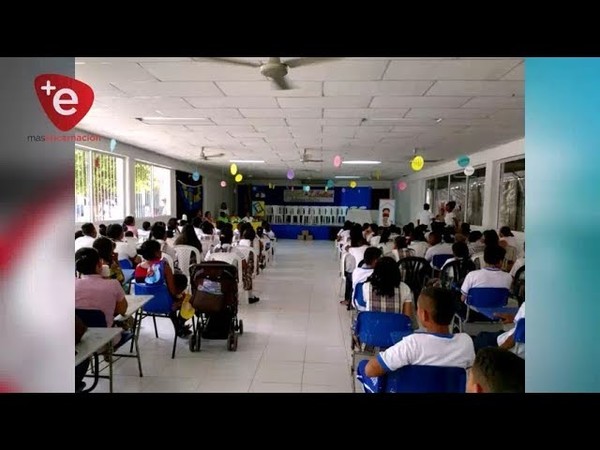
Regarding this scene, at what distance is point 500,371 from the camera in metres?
1.23

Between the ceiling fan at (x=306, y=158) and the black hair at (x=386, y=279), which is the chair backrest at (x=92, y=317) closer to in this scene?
the black hair at (x=386, y=279)

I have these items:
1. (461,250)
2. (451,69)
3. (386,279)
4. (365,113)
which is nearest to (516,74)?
(451,69)

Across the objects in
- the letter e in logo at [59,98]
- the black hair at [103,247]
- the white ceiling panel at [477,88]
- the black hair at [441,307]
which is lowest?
the black hair at [441,307]

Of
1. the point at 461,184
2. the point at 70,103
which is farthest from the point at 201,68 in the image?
the point at 461,184

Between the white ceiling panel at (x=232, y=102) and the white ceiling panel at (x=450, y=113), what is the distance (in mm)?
1749

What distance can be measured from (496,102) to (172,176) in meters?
8.94

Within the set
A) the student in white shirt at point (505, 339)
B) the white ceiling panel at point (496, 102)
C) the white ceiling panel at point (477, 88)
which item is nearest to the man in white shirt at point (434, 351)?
the student in white shirt at point (505, 339)

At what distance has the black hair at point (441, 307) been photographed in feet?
5.69

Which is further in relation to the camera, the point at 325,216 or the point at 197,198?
the point at 325,216
